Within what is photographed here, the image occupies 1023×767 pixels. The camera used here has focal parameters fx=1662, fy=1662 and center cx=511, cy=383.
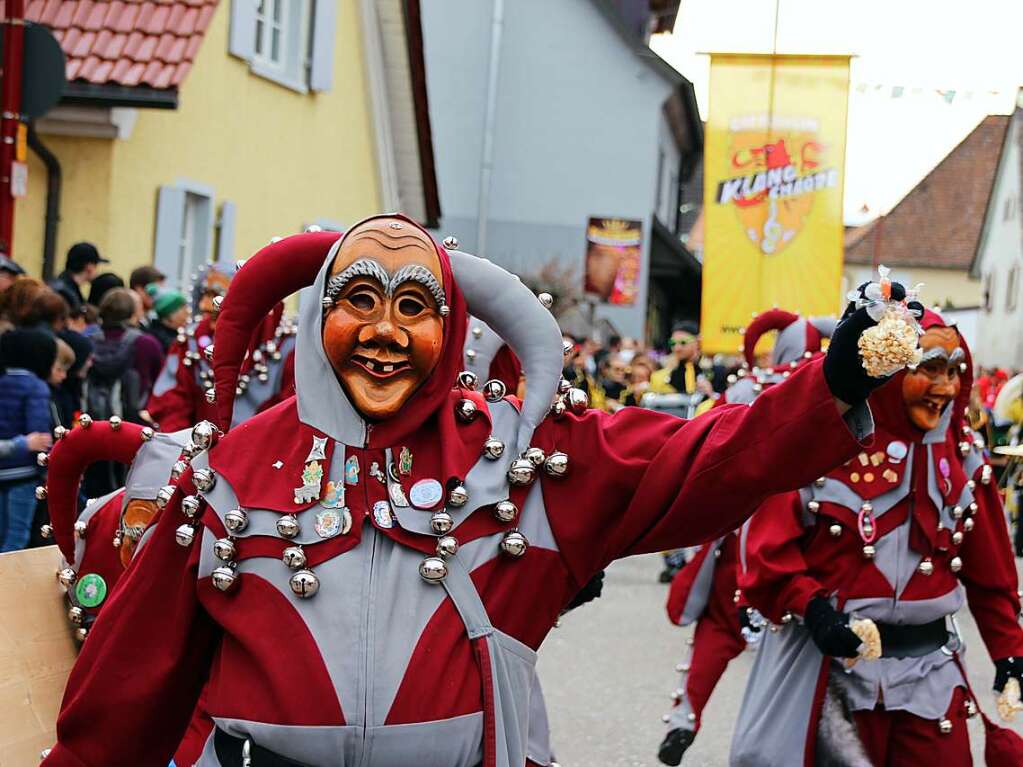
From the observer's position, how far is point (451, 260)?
3.36 meters

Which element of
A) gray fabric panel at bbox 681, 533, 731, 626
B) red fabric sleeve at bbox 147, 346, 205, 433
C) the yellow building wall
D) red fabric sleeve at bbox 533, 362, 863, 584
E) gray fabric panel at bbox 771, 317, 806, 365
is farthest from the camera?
the yellow building wall

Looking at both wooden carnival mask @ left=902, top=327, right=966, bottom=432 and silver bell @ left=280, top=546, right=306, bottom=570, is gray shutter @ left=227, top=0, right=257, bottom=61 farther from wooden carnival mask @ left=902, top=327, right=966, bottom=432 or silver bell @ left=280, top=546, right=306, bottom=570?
silver bell @ left=280, top=546, right=306, bottom=570

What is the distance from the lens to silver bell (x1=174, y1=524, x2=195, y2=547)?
128 inches

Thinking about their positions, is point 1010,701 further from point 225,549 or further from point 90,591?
point 225,549

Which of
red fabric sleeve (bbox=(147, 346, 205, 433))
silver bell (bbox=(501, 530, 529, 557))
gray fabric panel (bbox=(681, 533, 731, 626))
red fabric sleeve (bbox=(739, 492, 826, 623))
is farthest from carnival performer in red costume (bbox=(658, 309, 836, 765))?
silver bell (bbox=(501, 530, 529, 557))

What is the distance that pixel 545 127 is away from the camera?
31.2 m

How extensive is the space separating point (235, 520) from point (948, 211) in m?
60.4

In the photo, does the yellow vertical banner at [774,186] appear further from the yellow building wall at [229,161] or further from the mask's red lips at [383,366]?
the mask's red lips at [383,366]

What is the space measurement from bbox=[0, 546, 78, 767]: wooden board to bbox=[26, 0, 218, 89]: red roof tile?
911 cm

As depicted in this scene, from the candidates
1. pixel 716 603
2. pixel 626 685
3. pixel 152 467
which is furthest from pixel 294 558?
pixel 626 685

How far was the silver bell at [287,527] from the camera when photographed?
313cm

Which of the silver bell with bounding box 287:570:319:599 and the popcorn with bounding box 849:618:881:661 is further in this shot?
the popcorn with bounding box 849:618:881:661

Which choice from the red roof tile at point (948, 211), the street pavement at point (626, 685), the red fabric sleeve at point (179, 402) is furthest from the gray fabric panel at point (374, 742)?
the red roof tile at point (948, 211)

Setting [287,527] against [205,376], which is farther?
[205,376]
